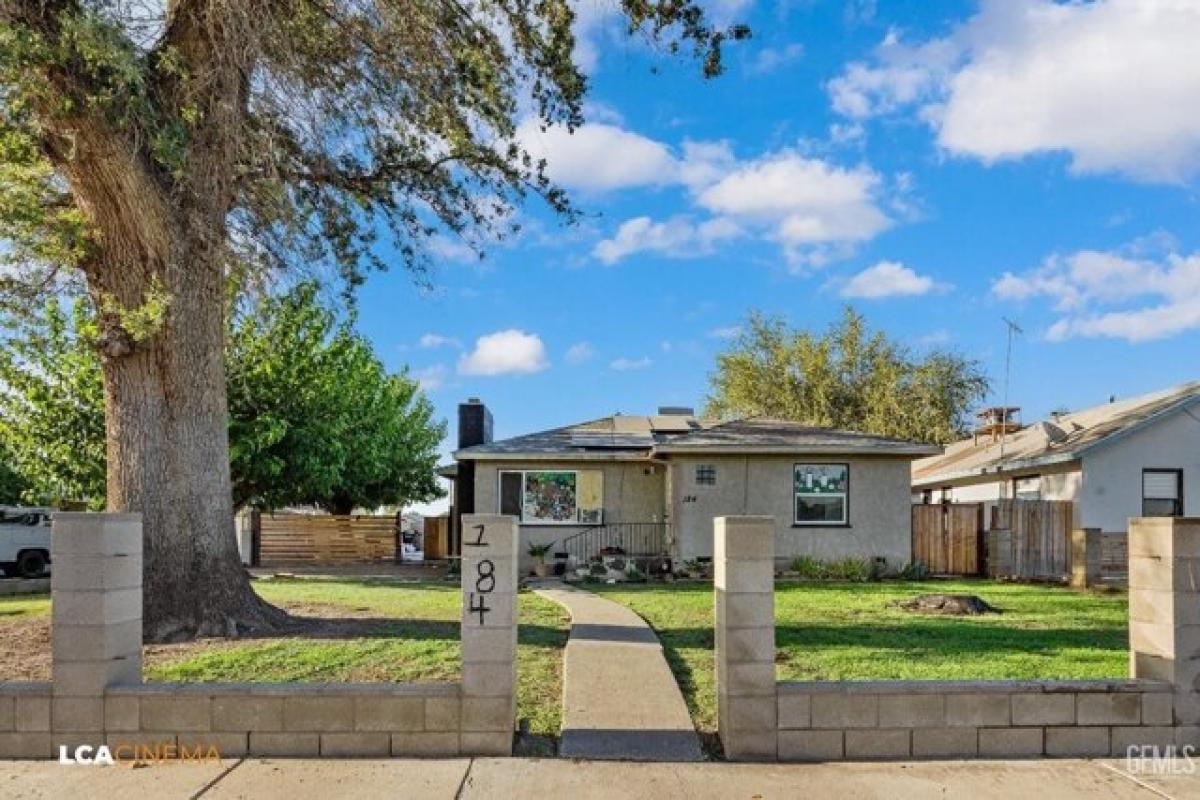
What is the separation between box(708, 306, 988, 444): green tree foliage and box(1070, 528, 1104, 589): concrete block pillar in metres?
20.8

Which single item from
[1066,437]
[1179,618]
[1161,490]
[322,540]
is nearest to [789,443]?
[1066,437]

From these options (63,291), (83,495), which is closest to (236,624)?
(63,291)

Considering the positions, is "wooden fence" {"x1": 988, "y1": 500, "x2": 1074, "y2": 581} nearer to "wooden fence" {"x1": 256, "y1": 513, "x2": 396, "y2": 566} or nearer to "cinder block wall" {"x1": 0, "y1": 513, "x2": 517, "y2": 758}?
"wooden fence" {"x1": 256, "y1": 513, "x2": 396, "y2": 566}

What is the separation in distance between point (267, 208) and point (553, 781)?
819 centimetres

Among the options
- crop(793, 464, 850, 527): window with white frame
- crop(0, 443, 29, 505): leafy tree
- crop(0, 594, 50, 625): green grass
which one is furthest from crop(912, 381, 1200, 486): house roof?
crop(0, 443, 29, 505): leafy tree

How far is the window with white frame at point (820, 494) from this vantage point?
1972 centimetres

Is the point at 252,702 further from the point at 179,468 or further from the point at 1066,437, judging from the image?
the point at 1066,437

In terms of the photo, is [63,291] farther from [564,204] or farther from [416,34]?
[564,204]

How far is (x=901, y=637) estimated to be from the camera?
33.3 ft

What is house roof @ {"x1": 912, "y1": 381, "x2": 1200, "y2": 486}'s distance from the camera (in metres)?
19.5

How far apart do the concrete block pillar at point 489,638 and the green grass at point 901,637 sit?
152 cm

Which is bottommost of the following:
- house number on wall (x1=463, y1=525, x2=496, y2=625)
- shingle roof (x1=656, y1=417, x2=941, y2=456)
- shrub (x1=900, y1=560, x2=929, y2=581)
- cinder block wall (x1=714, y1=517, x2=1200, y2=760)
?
shrub (x1=900, y1=560, x2=929, y2=581)

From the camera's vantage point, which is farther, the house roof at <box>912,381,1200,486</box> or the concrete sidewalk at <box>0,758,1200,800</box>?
the house roof at <box>912,381,1200,486</box>

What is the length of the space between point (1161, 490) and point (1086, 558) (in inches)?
178
